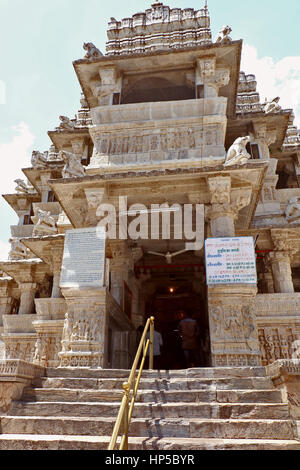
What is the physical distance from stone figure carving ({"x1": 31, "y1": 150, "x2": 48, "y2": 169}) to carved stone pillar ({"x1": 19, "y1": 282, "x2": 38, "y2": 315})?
6376 mm

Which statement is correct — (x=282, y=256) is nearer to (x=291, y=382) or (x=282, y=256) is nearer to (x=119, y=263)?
(x=119, y=263)

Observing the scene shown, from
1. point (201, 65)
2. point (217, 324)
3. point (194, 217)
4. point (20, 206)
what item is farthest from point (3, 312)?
point (201, 65)

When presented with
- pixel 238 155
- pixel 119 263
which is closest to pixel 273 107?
pixel 238 155

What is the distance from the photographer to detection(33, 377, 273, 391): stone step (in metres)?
6.19

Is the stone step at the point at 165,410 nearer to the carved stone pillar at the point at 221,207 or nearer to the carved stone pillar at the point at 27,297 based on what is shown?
the carved stone pillar at the point at 221,207

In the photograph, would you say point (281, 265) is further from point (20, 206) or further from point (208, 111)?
point (20, 206)

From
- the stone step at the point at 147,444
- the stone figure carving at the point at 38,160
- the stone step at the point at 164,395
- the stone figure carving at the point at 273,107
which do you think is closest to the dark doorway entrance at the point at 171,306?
the stone figure carving at the point at 273,107

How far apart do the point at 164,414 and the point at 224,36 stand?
11.8 m

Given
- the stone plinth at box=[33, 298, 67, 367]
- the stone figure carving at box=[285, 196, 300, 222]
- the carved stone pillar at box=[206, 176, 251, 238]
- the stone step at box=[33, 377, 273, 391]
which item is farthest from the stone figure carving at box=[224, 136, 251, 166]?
the stone plinth at box=[33, 298, 67, 367]

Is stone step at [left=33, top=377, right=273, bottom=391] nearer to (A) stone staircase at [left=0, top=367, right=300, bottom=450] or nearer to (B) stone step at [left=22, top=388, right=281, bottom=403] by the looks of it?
(A) stone staircase at [left=0, top=367, right=300, bottom=450]

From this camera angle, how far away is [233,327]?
8.41 metres

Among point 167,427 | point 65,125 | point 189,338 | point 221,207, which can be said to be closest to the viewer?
point 167,427
